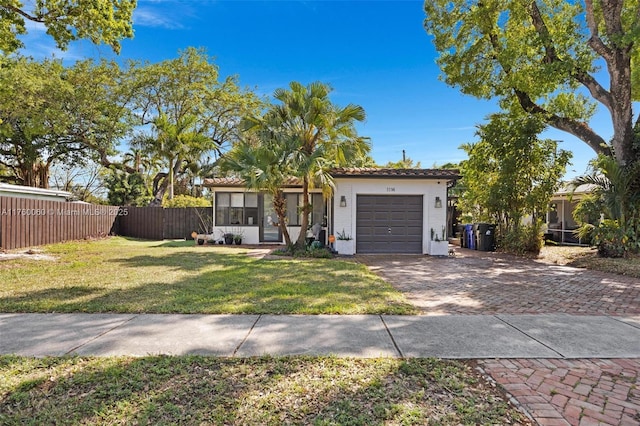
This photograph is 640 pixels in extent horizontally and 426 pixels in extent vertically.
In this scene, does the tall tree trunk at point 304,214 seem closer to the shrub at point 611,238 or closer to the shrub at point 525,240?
the shrub at point 525,240

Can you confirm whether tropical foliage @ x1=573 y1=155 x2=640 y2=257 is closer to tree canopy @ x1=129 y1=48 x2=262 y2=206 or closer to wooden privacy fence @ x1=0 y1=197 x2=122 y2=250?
wooden privacy fence @ x1=0 y1=197 x2=122 y2=250

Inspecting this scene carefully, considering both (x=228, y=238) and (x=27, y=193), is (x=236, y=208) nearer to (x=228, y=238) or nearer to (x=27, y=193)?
(x=228, y=238)

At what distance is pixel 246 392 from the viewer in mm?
2928

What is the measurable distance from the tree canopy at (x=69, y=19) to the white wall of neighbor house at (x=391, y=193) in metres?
8.46

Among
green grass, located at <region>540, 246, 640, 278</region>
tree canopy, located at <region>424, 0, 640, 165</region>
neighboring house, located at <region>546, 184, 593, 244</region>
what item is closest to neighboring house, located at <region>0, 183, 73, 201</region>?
tree canopy, located at <region>424, 0, 640, 165</region>

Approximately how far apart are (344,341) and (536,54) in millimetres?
14262

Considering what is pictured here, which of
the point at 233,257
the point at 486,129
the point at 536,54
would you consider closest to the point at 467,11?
the point at 536,54

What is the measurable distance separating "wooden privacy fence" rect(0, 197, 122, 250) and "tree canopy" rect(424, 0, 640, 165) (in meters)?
17.5

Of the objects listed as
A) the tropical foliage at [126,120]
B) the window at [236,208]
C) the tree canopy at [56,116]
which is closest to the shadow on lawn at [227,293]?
the window at [236,208]

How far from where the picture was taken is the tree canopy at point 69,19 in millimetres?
9617

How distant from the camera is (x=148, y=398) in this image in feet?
9.31

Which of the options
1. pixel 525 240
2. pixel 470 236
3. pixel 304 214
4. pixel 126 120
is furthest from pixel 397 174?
pixel 126 120

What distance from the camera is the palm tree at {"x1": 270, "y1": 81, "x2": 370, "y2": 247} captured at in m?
11.6

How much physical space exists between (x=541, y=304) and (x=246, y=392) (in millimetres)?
5360
